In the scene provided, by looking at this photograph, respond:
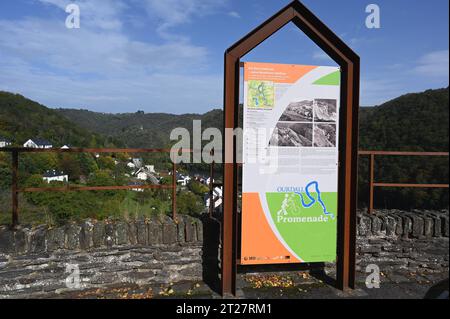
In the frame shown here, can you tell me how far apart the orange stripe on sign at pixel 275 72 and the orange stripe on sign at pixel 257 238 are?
128 centimetres

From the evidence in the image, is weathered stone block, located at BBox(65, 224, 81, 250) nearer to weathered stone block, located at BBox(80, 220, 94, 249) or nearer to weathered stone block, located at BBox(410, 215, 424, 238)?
weathered stone block, located at BBox(80, 220, 94, 249)

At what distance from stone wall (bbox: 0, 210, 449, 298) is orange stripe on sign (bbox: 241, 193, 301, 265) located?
0.45m

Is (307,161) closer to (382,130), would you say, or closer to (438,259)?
(438,259)

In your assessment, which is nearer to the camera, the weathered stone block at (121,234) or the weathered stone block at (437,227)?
the weathered stone block at (121,234)

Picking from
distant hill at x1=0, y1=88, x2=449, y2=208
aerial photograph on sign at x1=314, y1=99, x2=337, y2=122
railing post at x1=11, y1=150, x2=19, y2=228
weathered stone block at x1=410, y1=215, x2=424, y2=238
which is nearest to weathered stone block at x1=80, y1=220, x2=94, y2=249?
railing post at x1=11, y1=150, x2=19, y2=228

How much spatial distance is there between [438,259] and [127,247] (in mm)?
4049

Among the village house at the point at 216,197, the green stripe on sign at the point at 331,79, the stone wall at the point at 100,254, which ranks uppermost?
the green stripe on sign at the point at 331,79

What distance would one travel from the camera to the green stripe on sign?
3.69 metres

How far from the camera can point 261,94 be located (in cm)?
354

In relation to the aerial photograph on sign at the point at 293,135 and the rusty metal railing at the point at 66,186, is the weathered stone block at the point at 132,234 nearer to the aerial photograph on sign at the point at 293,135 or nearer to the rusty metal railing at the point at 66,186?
the rusty metal railing at the point at 66,186

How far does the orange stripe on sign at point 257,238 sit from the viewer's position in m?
3.62

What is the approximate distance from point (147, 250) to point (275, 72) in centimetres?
248

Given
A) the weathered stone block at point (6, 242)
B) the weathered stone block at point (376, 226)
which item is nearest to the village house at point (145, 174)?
the weathered stone block at point (6, 242)

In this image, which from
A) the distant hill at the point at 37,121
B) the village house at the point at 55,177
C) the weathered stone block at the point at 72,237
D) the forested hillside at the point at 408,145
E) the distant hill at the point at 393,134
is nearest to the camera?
the weathered stone block at the point at 72,237
